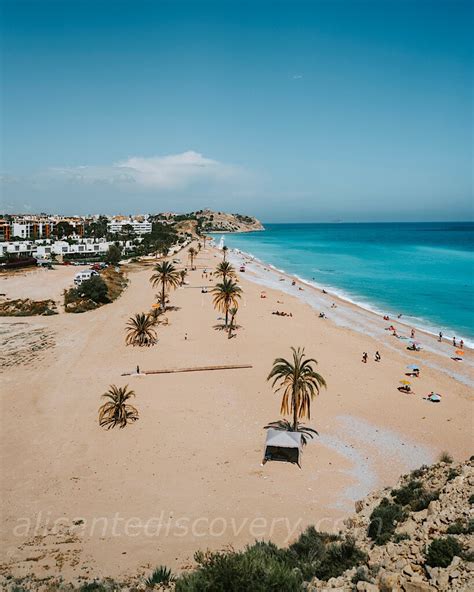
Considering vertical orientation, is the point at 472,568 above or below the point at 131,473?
above

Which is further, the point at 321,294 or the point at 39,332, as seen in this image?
the point at 321,294

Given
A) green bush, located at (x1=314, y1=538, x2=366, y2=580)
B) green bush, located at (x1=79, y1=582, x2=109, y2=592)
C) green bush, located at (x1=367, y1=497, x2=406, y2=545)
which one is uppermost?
green bush, located at (x1=367, y1=497, x2=406, y2=545)

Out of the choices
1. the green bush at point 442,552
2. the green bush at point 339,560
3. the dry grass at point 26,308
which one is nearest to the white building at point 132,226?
the dry grass at point 26,308

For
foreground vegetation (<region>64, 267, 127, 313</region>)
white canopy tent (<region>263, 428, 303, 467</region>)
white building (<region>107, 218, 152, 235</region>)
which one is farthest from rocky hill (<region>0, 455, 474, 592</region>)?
white building (<region>107, 218, 152, 235</region>)

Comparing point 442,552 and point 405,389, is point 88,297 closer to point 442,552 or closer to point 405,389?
point 405,389

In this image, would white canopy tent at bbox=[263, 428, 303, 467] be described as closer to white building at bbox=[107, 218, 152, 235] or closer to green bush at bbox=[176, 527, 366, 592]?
green bush at bbox=[176, 527, 366, 592]

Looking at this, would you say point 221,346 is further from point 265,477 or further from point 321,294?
point 321,294

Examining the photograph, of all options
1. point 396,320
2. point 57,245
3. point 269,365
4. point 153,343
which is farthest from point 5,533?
point 57,245

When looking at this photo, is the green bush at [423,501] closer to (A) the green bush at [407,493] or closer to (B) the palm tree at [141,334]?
(A) the green bush at [407,493]
